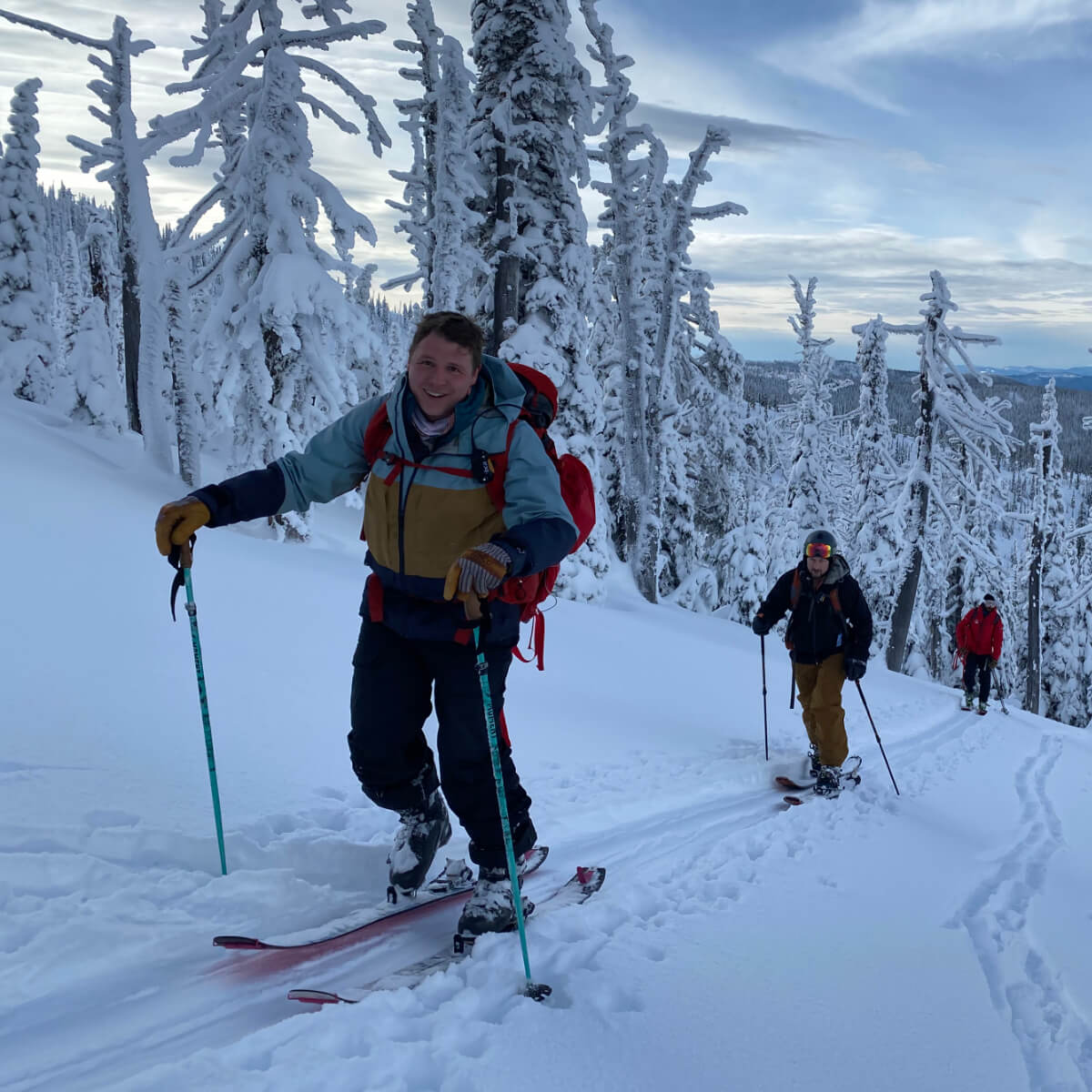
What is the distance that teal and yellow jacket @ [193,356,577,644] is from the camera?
3.31m

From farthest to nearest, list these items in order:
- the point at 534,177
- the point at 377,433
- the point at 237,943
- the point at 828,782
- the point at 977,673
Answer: the point at 977,673, the point at 534,177, the point at 828,782, the point at 377,433, the point at 237,943

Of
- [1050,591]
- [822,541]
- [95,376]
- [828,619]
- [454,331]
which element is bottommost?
[1050,591]

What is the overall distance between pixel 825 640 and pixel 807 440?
77.6 feet

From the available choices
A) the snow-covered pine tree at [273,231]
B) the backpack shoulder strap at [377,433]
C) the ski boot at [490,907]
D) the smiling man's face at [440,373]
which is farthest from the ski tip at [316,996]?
the snow-covered pine tree at [273,231]

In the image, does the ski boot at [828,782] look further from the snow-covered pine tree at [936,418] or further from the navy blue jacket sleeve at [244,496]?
the snow-covered pine tree at [936,418]

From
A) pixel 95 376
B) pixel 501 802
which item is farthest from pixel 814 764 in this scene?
pixel 95 376

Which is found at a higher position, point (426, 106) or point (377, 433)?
point (426, 106)

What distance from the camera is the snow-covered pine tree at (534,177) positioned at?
51.9ft

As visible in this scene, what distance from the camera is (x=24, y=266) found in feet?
86.3

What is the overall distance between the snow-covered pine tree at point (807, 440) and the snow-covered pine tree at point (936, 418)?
203 inches

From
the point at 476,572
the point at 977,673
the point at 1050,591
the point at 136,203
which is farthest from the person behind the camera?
the point at 1050,591

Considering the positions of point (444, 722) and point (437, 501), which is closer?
point (437, 501)

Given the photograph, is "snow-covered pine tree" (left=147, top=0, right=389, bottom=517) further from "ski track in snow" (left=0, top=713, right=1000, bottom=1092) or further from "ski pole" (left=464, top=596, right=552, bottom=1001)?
"ski pole" (left=464, top=596, right=552, bottom=1001)

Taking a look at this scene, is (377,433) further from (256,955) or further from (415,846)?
(256,955)
